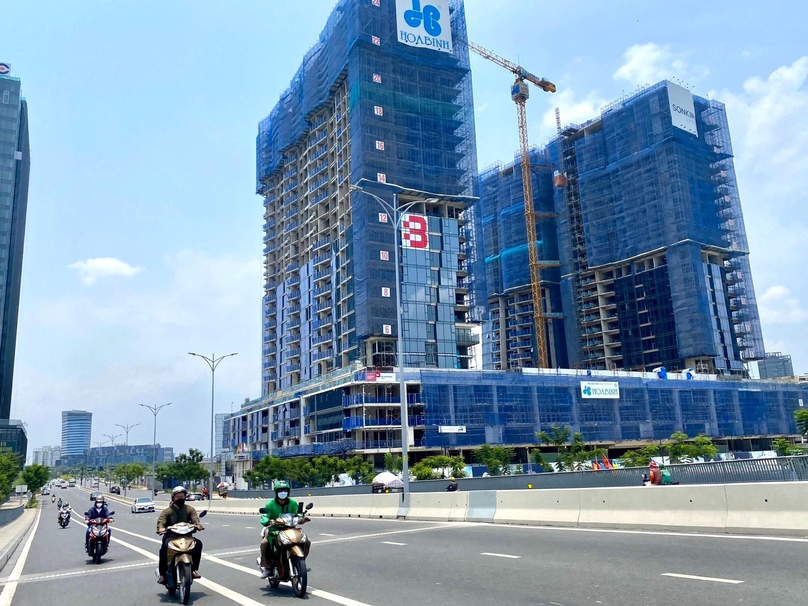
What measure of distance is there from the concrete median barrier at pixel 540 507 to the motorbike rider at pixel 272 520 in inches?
411

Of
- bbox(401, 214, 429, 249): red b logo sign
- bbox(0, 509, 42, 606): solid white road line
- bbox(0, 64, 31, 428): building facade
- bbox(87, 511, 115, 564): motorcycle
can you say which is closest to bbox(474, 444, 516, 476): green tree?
bbox(401, 214, 429, 249): red b logo sign

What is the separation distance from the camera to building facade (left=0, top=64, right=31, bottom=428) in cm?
15575

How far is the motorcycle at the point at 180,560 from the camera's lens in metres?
9.96

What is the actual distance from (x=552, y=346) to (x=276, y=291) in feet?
202

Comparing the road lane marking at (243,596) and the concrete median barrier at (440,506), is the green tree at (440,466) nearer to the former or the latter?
the concrete median barrier at (440,506)

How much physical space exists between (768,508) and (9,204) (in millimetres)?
177201

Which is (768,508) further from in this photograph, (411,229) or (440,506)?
(411,229)

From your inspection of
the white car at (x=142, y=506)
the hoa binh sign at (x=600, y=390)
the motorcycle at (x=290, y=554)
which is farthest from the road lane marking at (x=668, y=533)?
the hoa binh sign at (x=600, y=390)

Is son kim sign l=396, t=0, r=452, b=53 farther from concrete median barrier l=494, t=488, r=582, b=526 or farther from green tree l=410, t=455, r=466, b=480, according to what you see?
concrete median barrier l=494, t=488, r=582, b=526

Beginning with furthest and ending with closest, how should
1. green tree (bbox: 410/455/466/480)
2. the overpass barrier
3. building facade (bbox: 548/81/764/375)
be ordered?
building facade (bbox: 548/81/764/375) < green tree (bbox: 410/455/466/480) < the overpass barrier

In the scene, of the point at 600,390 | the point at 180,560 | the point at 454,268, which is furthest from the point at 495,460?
the point at 180,560

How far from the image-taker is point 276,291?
5330 inches

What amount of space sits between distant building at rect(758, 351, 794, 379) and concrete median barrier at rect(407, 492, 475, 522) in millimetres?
171491

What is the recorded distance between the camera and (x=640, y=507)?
17.0 meters
